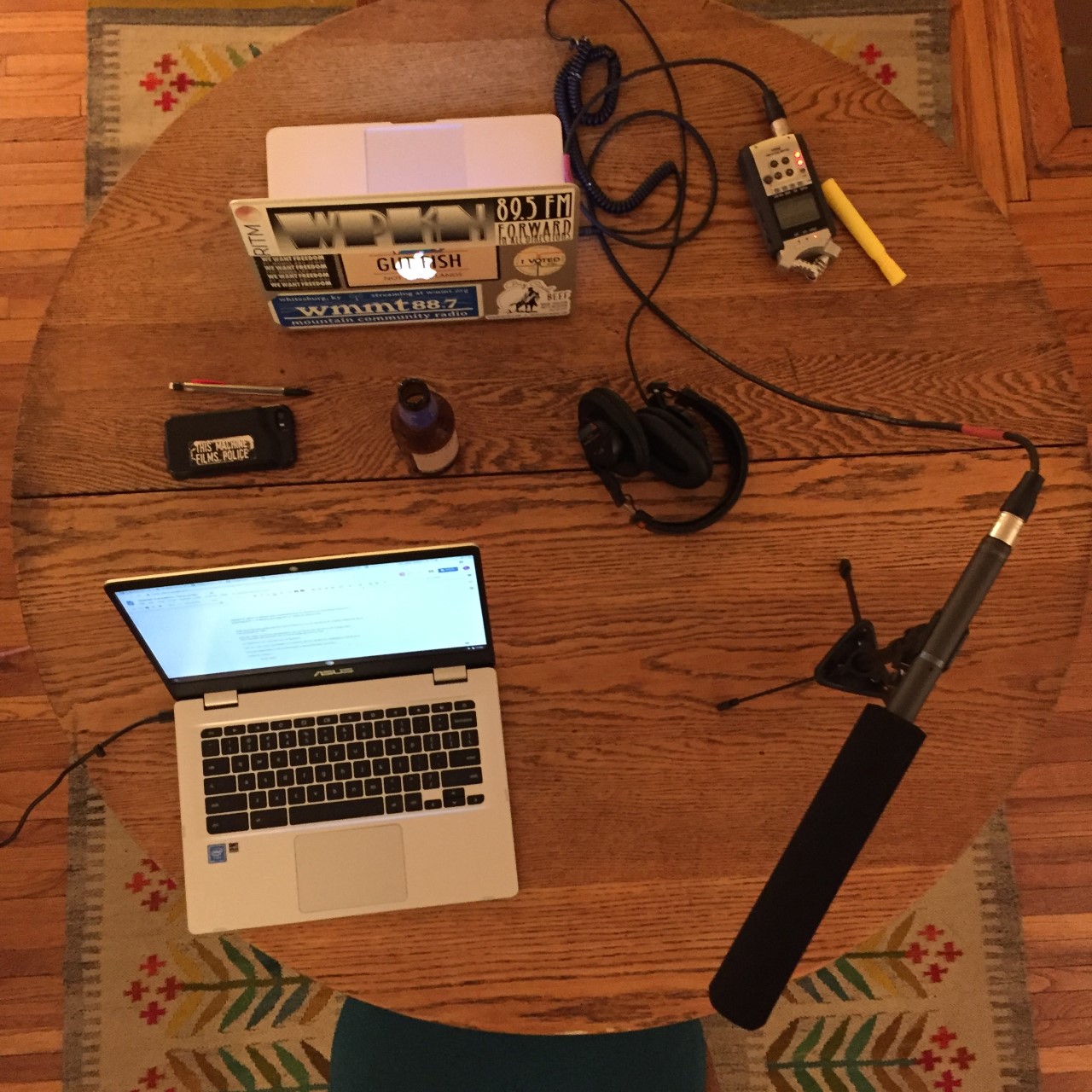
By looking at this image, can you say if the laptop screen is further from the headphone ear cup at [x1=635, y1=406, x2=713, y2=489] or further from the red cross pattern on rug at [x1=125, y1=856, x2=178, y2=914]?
the red cross pattern on rug at [x1=125, y1=856, x2=178, y2=914]

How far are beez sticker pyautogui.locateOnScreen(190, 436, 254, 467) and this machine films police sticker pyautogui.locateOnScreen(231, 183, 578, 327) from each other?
148mm

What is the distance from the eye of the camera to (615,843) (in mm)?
923

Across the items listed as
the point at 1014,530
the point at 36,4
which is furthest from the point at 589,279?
the point at 36,4

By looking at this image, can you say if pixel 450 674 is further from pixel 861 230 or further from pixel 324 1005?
pixel 324 1005

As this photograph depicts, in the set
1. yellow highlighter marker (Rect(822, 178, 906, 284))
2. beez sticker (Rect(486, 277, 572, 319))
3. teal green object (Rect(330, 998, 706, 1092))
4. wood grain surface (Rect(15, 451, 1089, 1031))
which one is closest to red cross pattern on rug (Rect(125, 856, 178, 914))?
teal green object (Rect(330, 998, 706, 1092))

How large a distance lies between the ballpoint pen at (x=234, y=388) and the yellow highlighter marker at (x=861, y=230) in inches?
26.3

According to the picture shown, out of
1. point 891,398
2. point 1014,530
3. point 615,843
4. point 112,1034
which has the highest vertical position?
Result: point 891,398

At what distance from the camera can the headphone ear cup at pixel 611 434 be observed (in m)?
0.93

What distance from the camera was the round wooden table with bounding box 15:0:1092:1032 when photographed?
914mm

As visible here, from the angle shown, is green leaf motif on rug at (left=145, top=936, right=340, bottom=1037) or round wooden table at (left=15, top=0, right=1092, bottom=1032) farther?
green leaf motif on rug at (left=145, top=936, right=340, bottom=1037)

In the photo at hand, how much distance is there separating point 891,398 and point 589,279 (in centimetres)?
38

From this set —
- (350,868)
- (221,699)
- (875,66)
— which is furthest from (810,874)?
(875,66)

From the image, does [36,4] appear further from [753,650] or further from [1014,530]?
[1014,530]

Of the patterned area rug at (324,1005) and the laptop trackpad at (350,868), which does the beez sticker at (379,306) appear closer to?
the laptop trackpad at (350,868)
